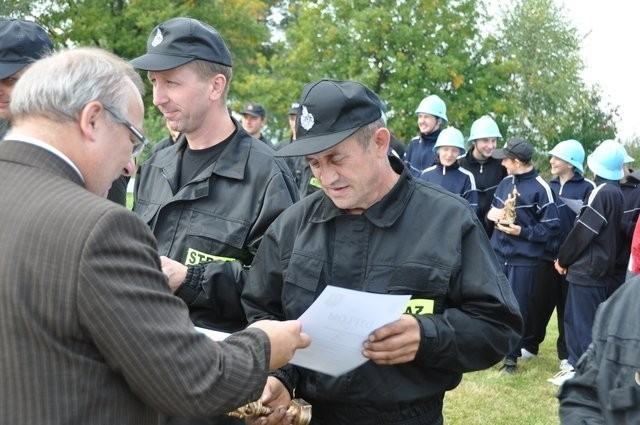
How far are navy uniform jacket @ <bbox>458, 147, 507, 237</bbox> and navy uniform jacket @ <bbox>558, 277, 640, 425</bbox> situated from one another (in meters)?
7.45

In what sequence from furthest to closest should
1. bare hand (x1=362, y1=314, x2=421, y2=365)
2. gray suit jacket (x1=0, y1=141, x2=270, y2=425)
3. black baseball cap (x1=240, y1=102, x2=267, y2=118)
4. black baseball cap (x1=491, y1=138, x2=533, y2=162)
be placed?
black baseball cap (x1=240, y1=102, x2=267, y2=118) → black baseball cap (x1=491, y1=138, x2=533, y2=162) → bare hand (x1=362, y1=314, x2=421, y2=365) → gray suit jacket (x1=0, y1=141, x2=270, y2=425)

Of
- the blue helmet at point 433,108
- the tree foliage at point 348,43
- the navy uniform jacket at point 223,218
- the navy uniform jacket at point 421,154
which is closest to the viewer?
the navy uniform jacket at point 223,218

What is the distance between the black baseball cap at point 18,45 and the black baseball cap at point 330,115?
1751 mm

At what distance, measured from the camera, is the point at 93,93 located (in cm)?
202

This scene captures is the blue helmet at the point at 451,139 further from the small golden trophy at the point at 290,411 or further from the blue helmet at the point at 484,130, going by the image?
the small golden trophy at the point at 290,411

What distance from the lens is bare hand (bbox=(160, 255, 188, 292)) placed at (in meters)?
3.16

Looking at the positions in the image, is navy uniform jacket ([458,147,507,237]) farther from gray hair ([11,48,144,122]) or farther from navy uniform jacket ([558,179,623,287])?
gray hair ([11,48,144,122])

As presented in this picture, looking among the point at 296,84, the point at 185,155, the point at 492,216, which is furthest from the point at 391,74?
the point at 185,155

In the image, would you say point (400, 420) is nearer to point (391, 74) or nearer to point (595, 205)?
point (595, 205)

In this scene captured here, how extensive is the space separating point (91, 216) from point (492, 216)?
690 centimetres

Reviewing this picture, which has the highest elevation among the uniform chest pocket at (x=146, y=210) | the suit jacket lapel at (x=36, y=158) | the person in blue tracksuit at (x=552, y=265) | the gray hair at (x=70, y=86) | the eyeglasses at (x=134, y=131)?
the gray hair at (x=70, y=86)

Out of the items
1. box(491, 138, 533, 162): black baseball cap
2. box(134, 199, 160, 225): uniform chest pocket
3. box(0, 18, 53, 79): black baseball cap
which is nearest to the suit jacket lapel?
box(134, 199, 160, 225): uniform chest pocket

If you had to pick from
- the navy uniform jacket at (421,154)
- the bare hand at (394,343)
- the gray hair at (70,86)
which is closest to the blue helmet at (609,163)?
the navy uniform jacket at (421,154)

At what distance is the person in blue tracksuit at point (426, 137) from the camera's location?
1066 centimetres
